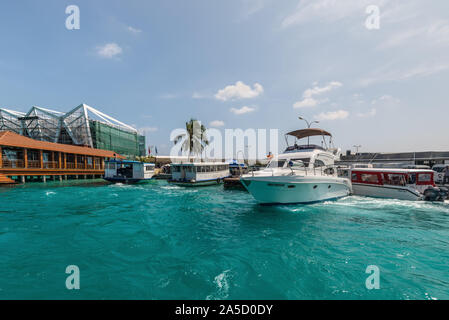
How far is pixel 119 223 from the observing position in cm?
995

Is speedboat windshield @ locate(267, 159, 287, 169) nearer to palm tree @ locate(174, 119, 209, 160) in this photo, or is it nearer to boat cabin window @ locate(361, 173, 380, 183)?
boat cabin window @ locate(361, 173, 380, 183)

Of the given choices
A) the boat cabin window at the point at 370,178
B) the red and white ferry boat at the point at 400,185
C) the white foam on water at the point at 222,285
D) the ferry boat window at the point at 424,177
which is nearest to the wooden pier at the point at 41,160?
the white foam on water at the point at 222,285

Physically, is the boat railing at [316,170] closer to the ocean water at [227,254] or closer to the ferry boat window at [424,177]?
the ocean water at [227,254]

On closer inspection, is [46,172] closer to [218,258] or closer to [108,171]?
[108,171]

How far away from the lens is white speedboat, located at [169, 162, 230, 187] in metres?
26.2

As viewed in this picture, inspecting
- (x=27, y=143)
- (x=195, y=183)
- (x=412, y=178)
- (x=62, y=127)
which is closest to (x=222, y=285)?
(x=412, y=178)

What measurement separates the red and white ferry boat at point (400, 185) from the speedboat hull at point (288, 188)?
5.97 metres

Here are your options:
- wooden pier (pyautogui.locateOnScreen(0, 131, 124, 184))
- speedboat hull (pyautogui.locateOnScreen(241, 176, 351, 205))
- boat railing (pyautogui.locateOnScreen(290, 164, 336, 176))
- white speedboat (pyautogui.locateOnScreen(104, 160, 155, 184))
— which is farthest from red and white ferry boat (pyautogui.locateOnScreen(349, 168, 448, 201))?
wooden pier (pyautogui.locateOnScreen(0, 131, 124, 184))

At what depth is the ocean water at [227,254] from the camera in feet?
14.9

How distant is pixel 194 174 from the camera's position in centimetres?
2620

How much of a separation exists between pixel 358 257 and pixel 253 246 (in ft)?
11.4

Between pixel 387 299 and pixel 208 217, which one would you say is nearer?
pixel 387 299

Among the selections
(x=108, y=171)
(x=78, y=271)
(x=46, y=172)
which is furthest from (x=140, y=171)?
(x=78, y=271)

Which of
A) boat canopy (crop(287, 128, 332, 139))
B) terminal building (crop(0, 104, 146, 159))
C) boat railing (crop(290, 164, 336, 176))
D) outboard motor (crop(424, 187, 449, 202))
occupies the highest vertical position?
terminal building (crop(0, 104, 146, 159))
